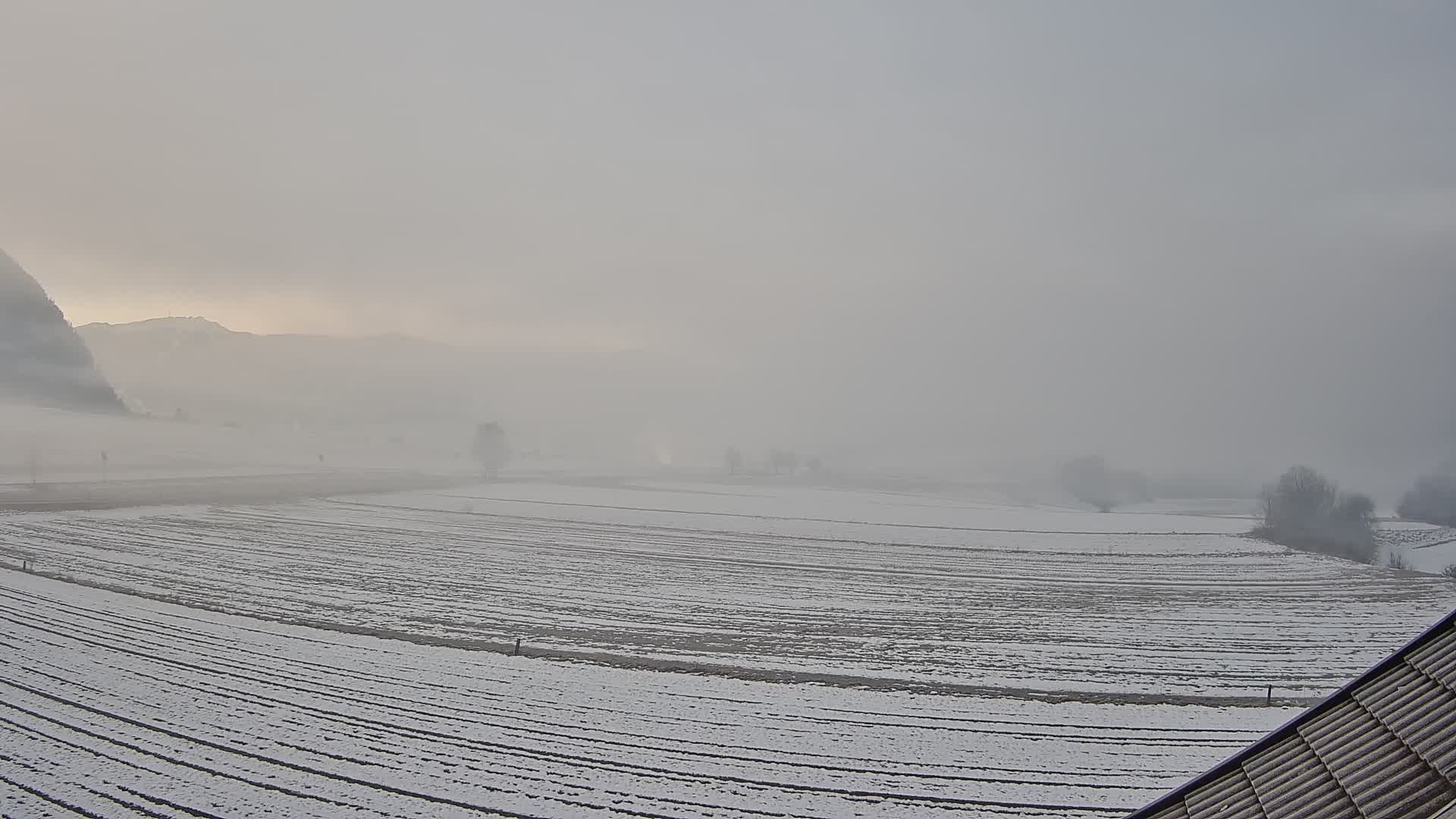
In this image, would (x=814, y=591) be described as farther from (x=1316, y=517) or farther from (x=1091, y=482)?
(x=1091, y=482)

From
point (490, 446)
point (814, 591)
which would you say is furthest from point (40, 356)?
point (814, 591)

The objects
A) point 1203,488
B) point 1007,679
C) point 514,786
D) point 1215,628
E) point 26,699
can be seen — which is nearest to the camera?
point 514,786

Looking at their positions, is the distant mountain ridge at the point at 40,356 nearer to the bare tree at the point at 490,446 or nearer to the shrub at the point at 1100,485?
the bare tree at the point at 490,446

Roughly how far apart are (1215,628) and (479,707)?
105 feet

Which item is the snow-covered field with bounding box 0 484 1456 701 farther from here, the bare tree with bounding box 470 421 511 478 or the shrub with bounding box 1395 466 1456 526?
the bare tree with bounding box 470 421 511 478

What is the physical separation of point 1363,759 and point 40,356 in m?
209

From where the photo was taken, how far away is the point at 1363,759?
17.9 ft

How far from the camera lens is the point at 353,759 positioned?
1667 centimetres

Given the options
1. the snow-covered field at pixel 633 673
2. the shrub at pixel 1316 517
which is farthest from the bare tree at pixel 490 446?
the shrub at pixel 1316 517

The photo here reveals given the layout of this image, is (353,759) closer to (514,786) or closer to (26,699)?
(514,786)

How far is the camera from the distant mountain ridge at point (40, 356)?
146375 millimetres

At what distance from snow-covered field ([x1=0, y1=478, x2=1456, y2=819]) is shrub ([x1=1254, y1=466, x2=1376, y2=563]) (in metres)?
16.4

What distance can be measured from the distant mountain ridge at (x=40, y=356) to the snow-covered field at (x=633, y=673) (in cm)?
12860

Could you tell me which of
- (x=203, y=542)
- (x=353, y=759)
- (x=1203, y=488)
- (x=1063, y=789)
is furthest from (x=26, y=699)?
(x=1203, y=488)
